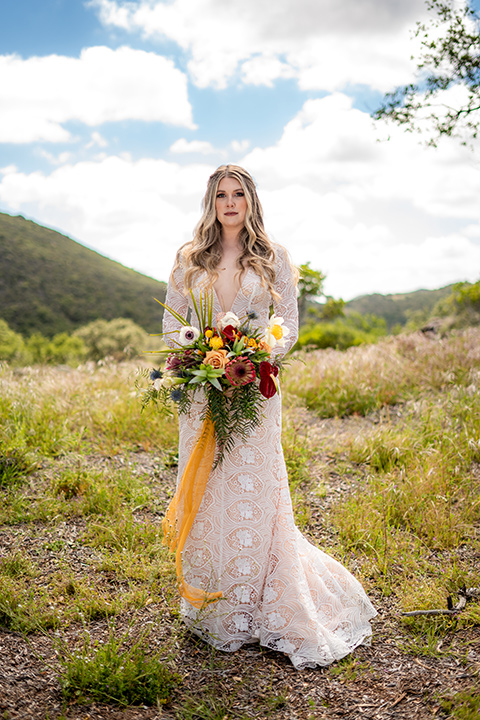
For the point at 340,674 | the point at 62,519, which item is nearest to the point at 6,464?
the point at 62,519

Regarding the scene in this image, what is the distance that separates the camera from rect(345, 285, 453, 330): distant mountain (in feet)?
159

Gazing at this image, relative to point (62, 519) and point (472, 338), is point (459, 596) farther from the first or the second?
point (472, 338)

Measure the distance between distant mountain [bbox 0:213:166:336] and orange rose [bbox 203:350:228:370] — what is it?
123ft

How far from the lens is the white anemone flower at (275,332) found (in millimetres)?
2795

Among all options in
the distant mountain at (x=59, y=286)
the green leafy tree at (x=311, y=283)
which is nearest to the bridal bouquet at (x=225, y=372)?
the green leafy tree at (x=311, y=283)

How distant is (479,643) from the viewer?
292cm

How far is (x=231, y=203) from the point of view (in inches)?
127

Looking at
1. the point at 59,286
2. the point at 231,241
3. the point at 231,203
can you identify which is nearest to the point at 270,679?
the point at 231,241

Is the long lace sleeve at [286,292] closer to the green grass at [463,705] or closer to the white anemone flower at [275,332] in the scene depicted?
the white anemone flower at [275,332]

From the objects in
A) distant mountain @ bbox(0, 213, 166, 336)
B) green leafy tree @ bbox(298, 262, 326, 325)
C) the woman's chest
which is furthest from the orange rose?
distant mountain @ bbox(0, 213, 166, 336)

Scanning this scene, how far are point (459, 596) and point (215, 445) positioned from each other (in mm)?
1907

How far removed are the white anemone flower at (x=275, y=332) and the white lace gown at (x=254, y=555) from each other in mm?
92

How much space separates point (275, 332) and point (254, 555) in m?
1.32

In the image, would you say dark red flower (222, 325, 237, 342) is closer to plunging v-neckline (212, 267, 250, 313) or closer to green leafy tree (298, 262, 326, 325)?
plunging v-neckline (212, 267, 250, 313)
